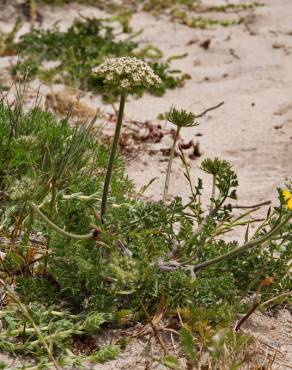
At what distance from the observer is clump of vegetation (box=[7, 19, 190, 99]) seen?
5.07 meters

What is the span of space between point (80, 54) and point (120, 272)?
3563 mm

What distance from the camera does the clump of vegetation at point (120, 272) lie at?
86.7 inches

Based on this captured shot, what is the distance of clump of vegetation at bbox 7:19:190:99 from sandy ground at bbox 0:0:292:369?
0.14m

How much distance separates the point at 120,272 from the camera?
209 cm

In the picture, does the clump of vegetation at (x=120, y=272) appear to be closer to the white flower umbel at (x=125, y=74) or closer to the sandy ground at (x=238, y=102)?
the white flower umbel at (x=125, y=74)

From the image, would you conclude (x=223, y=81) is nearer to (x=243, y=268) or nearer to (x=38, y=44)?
(x=38, y=44)

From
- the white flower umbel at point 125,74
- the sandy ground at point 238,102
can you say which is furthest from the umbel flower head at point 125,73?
the sandy ground at point 238,102

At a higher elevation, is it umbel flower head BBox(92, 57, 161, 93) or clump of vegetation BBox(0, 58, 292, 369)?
umbel flower head BBox(92, 57, 161, 93)

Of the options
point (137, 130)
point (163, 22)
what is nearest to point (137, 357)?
point (137, 130)

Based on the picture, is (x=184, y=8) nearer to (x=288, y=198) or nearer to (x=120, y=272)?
(x=288, y=198)

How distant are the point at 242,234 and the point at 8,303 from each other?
4.41 ft

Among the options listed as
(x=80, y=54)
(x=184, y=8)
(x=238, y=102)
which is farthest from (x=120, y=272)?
(x=184, y=8)

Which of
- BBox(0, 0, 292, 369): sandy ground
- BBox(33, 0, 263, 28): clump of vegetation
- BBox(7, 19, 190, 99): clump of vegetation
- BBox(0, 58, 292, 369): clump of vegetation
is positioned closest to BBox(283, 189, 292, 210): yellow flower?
BBox(0, 58, 292, 369): clump of vegetation

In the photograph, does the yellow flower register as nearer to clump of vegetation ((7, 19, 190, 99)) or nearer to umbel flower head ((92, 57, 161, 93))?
umbel flower head ((92, 57, 161, 93))
